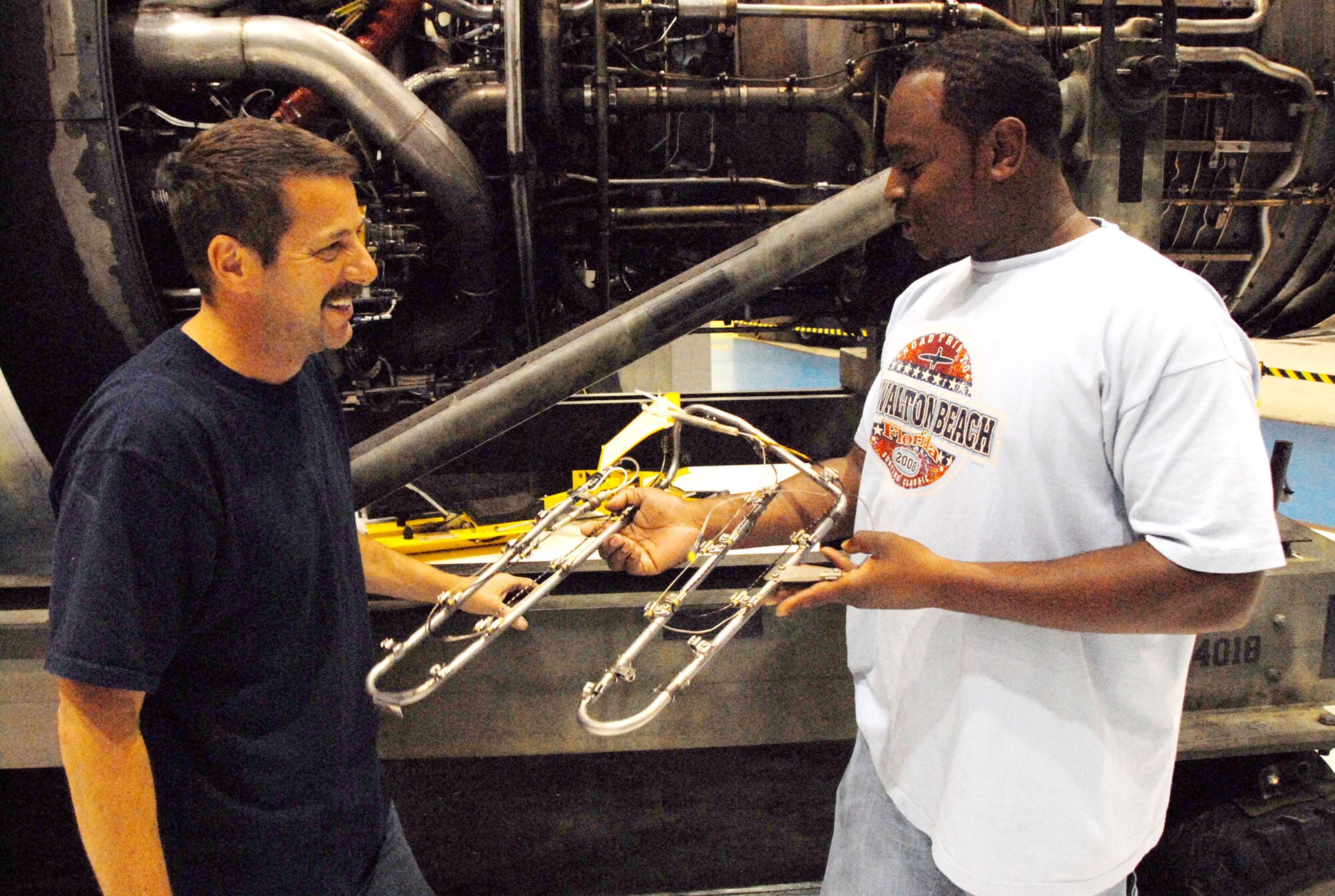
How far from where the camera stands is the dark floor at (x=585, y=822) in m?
2.81

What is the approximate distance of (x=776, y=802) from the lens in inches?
120

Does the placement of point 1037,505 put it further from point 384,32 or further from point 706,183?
point 384,32

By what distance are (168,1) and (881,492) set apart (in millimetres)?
2504

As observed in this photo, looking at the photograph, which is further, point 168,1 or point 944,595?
point 168,1

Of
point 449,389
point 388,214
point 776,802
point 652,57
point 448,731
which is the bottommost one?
point 776,802

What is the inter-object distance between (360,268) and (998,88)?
41.9 inches

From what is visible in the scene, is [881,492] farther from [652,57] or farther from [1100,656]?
[652,57]

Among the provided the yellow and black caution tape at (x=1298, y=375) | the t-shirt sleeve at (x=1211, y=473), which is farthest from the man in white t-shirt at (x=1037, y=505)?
the yellow and black caution tape at (x=1298, y=375)

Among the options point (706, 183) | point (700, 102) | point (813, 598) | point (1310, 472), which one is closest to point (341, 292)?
point (813, 598)

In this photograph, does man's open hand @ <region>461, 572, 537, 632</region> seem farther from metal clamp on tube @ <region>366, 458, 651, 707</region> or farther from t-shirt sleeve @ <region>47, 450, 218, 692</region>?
t-shirt sleeve @ <region>47, 450, 218, 692</region>

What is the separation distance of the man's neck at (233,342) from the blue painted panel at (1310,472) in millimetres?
5464

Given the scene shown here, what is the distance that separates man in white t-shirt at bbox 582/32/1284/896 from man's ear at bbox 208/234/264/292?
100 centimetres

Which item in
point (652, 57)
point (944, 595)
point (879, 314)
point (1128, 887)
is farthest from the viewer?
point (879, 314)

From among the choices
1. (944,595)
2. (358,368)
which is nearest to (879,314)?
(358,368)
